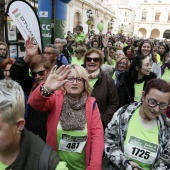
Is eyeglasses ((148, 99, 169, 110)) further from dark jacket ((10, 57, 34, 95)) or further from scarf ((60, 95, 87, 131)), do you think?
dark jacket ((10, 57, 34, 95))

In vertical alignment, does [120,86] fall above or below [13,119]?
below

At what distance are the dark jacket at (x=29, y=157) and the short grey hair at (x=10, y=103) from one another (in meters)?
0.16

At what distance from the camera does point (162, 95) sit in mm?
1700

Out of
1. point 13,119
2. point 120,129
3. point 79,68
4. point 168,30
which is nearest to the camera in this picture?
point 13,119

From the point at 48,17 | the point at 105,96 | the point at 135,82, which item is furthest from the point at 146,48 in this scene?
the point at 48,17

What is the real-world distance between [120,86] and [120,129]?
134cm

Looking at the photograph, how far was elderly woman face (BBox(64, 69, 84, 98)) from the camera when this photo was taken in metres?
1.90

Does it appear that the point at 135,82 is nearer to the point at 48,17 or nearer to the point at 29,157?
the point at 29,157

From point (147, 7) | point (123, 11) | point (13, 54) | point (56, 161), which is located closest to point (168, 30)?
point (147, 7)

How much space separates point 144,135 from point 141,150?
0.41 ft

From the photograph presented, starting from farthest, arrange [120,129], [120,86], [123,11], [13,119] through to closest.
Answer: [123,11], [120,86], [120,129], [13,119]

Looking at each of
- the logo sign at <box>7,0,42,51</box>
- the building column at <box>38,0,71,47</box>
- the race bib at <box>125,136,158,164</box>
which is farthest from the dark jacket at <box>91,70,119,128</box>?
the building column at <box>38,0,71,47</box>

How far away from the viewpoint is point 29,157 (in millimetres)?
1140

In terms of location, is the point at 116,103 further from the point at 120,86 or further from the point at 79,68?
the point at 79,68
